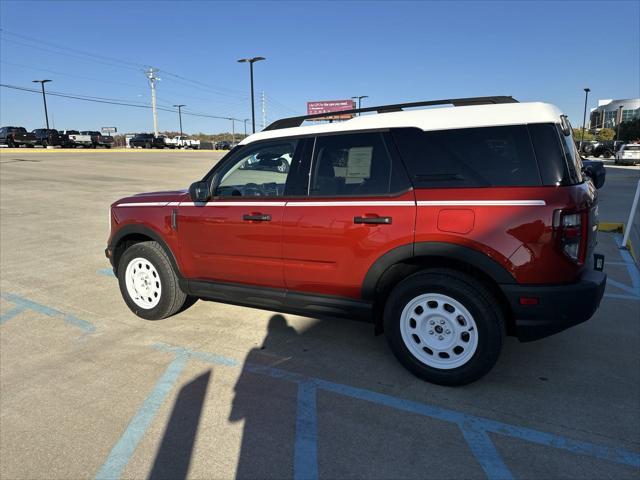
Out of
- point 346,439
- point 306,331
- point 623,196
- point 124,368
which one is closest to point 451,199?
point 346,439

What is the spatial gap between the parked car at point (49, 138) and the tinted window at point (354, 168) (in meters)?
48.7

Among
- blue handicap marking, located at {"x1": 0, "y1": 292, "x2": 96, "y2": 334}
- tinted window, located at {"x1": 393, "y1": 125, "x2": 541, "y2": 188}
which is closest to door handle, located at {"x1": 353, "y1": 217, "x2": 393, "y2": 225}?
tinted window, located at {"x1": 393, "y1": 125, "x2": 541, "y2": 188}

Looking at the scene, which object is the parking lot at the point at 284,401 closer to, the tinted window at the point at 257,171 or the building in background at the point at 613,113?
the tinted window at the point at 257,171

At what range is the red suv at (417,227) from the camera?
2.76 meters

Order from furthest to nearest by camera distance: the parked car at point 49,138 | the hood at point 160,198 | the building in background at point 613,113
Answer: the building in background at point 613,113 → the parked car at point 49,138 → the hood at point 160,198

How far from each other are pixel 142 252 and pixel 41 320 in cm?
124

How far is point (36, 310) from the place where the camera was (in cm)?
463

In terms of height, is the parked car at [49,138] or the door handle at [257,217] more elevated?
the parked car at [49,138]

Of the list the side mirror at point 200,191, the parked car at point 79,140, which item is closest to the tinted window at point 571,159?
the side mirror at point 200,191

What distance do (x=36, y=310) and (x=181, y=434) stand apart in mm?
2975

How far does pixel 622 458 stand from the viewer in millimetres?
2381

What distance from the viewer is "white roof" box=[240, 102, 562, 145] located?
280cm

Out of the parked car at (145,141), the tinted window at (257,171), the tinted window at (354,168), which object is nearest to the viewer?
the tinted window at (354,168)

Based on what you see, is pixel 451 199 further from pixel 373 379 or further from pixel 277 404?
pixel 277 404
